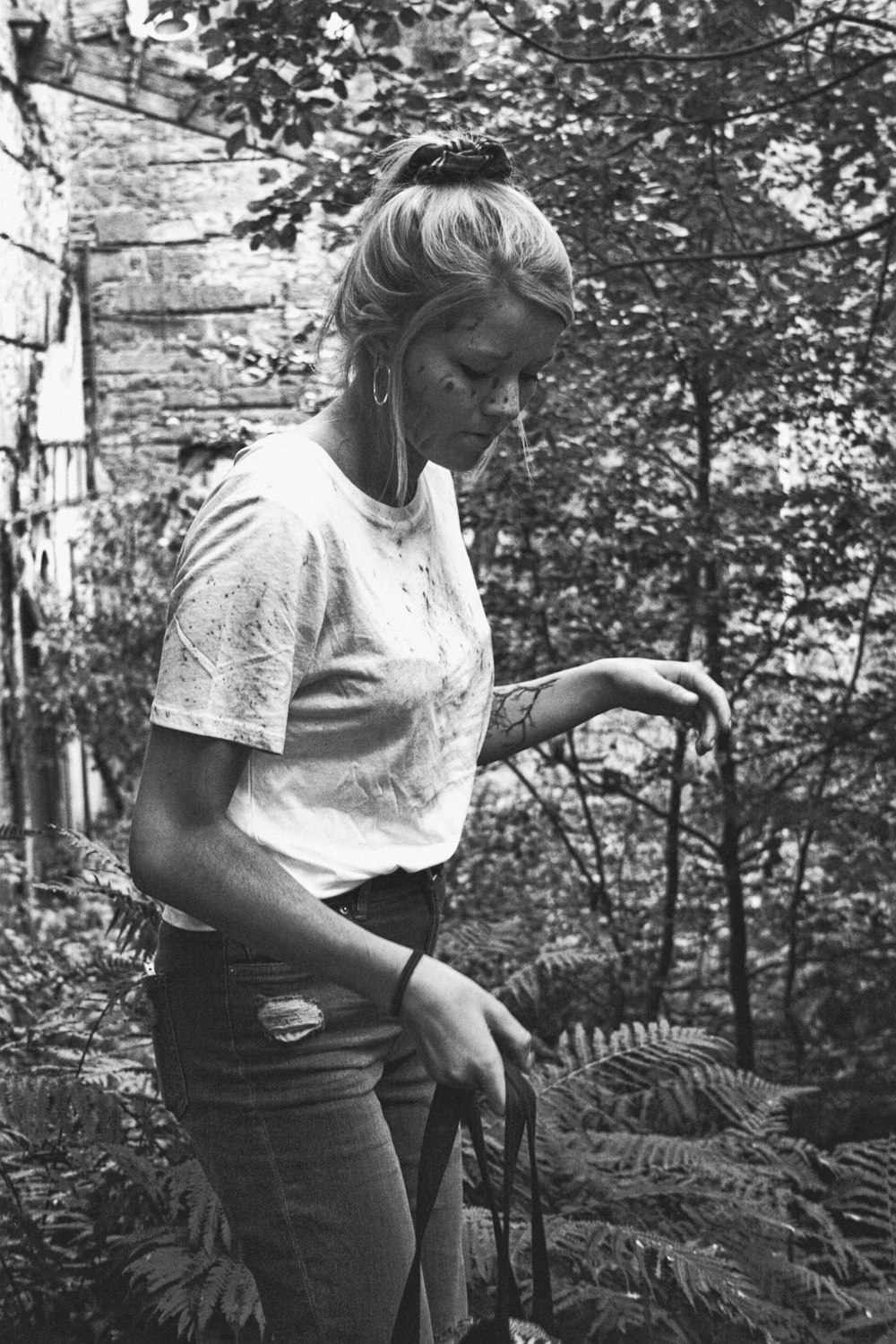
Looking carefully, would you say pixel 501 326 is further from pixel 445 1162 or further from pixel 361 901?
pixel 445 1162

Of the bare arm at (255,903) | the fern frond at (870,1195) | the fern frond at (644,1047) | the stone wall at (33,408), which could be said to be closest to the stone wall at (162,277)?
the stone wall at (33,408)

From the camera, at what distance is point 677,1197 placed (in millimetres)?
3668

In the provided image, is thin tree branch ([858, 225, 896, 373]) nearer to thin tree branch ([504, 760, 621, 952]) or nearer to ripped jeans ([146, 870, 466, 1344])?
thin tree branch ([504, 760, 621, 952])

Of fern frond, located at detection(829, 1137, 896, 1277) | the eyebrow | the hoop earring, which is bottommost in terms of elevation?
fern frond, located at detection(829, 1137, 896, 1277)

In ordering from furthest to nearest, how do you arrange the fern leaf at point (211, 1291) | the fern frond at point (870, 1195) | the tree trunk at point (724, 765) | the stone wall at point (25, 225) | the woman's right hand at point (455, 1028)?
the stone wall at point (25, 225)
the tree trunk at point (724, 765)
the fern frond at point (870, 1195)
the fern leaf at point (211, 1291)
the woman's right hand at point (455, 1028)

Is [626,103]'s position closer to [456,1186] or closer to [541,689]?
[541,689]

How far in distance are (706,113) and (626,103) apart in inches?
12.6

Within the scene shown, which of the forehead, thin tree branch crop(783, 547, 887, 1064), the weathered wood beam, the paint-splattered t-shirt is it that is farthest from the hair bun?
the weathered wood beam

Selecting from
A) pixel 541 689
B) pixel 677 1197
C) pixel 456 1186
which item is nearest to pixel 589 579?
pixel 677 1197

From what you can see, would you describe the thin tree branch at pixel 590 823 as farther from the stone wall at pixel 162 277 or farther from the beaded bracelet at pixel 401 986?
the stone wall at pixel 162 277

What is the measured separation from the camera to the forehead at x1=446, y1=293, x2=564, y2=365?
1.72 m

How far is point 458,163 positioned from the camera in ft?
5.90

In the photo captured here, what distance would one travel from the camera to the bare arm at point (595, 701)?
2.12 meters

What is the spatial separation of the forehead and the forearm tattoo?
0.59 metres
